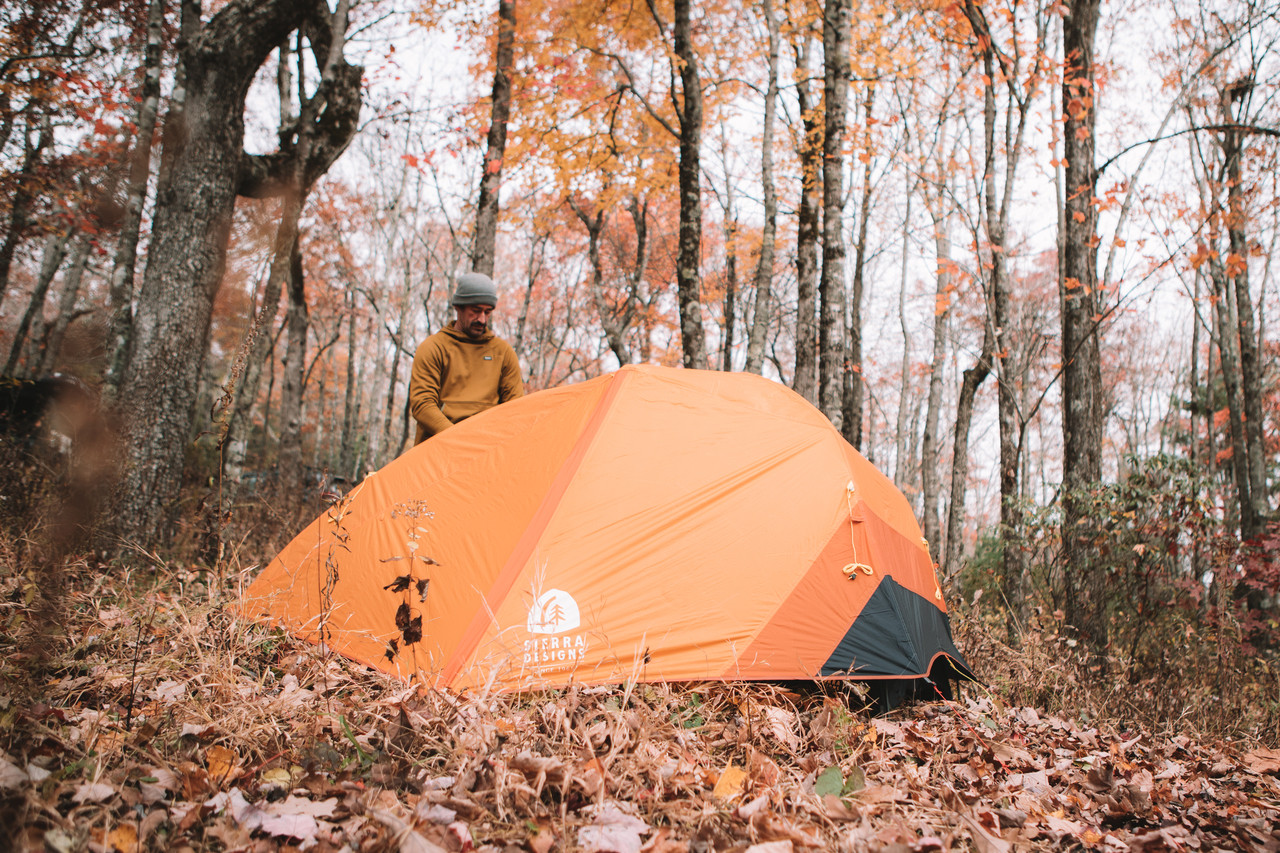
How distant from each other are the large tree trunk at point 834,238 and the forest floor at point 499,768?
3.99 meters

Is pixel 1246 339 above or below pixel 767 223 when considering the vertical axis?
below

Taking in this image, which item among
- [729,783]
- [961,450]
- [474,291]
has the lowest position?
[729,783]

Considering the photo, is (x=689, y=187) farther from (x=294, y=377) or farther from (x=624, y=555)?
(x=294, y=377)

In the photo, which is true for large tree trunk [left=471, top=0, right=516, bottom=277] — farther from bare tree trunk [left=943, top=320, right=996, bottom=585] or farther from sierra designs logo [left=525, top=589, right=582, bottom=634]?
bare tree trunk [left=943, top=320, right=996, bottom=585]

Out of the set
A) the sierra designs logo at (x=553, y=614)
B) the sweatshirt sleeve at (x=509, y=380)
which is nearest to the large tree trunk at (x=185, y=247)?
the sweatshirt sleeve at (x=509, y=380)

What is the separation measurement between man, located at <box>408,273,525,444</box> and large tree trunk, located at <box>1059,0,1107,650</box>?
4.78 metres

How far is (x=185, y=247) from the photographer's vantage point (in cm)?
474

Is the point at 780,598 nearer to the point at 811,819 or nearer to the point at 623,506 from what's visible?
the point at 623,506

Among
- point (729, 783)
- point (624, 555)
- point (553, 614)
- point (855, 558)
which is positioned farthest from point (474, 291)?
point (729, 783)

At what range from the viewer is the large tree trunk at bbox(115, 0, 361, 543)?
4.61 metres

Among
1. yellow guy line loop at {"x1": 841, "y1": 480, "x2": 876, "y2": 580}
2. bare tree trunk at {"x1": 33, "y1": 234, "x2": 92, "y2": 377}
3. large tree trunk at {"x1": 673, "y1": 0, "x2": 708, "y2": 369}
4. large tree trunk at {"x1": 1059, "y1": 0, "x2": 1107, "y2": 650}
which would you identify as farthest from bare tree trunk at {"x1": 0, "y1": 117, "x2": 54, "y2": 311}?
large tree trunk at {"x1": 1059, "y1": 0, "x2": 1107, "y2": 650}

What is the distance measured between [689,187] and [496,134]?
2.33 m

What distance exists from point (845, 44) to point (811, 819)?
7.21 metres

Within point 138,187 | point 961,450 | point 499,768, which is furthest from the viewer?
point 961,450
